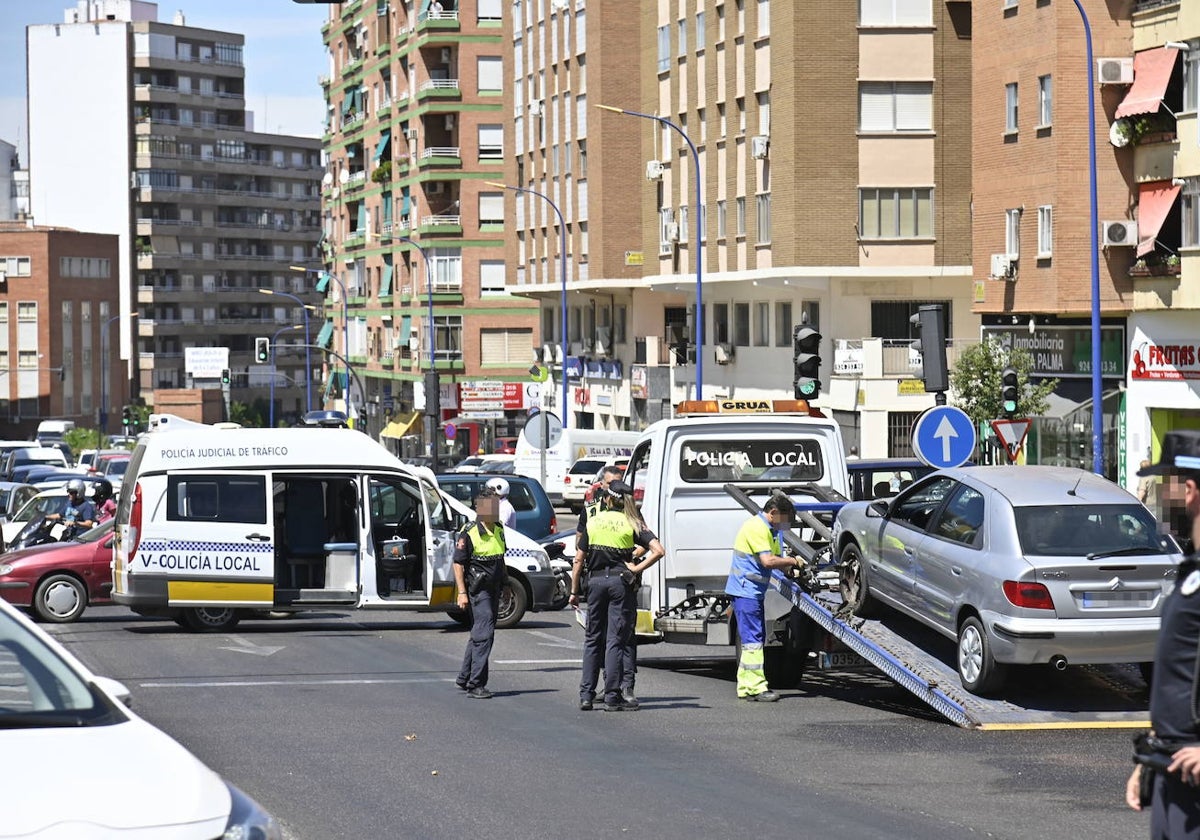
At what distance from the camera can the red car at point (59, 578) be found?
2344cm

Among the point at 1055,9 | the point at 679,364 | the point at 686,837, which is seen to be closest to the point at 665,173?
the point at 679,364

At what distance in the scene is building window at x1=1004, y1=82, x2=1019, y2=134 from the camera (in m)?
41.4

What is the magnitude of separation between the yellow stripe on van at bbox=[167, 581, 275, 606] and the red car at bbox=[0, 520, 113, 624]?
7.80ft

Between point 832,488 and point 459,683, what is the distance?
162 inches

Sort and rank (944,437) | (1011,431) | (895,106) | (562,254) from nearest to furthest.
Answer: (944,437) → (1011,431) → (895,106) → (562,254)

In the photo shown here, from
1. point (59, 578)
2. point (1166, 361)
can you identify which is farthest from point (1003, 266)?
point (59, 578)

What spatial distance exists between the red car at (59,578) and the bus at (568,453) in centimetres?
3178

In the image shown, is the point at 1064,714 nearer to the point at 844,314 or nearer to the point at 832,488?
the point at 832,488

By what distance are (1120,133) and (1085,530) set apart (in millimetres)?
25394

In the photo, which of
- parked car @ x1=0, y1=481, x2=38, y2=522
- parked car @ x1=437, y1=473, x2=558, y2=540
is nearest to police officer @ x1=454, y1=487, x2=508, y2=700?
parked car @ x1=437, y1=473, x2=558, y2=540

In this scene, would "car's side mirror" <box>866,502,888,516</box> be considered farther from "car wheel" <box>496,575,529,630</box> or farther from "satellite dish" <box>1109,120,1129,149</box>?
"satellite dish" <box>1109,120,1129,149</box>

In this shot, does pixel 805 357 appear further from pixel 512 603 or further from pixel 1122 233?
pixel 1122 233

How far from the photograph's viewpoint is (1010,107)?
41.5m

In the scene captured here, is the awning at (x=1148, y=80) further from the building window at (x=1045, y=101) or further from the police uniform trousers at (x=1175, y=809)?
the police uniform trousers at (x=1175, y=809)
